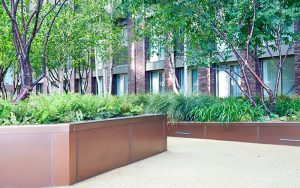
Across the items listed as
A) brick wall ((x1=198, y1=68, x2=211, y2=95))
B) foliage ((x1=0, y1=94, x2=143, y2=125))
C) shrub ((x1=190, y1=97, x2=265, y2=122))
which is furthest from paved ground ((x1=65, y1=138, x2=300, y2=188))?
brick wall ((x1=198, y1=68, x2=211, y2=95))

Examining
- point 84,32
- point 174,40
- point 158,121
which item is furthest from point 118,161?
point 84,32

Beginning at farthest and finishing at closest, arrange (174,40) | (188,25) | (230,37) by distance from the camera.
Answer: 1. (174,40)
2. (188,25)
3. (230,37)

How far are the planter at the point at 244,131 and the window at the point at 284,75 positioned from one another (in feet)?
17.3

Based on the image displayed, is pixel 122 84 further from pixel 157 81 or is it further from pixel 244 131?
pixel 244 131

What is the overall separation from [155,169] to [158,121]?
2.05 metres

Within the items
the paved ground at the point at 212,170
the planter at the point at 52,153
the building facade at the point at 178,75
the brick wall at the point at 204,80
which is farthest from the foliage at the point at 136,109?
the brick wall at the point at 204,80

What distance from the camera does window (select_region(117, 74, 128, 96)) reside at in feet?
82.5

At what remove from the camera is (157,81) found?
22422 millimetres

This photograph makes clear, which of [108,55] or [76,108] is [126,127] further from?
[108,55]

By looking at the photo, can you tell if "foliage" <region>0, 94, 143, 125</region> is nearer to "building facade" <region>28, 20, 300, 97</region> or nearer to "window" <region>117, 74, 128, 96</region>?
"building facade" <region>28, 20, 300, 97</region>

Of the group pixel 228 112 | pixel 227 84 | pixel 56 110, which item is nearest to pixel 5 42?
pixel 227 84

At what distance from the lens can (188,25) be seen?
1334cm

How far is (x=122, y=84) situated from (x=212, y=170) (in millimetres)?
18904

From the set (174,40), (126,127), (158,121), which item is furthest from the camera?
(174,40)
